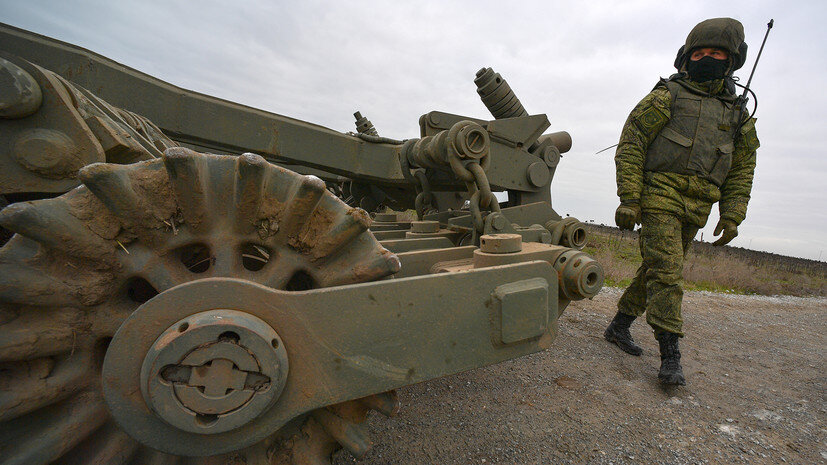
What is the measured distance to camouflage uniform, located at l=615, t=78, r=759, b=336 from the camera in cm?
269

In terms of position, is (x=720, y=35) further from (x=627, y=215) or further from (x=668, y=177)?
(x=627, y=215)

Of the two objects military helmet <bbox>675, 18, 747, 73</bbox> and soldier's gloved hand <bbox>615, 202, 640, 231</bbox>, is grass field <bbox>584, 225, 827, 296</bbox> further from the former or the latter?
military helmet <bbox>675, 18, 747, 73</bbox>

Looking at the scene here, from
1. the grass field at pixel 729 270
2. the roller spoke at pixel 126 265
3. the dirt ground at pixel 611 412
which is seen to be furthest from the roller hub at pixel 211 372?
the grass field at pixel 729 270

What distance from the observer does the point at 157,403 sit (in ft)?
3.02

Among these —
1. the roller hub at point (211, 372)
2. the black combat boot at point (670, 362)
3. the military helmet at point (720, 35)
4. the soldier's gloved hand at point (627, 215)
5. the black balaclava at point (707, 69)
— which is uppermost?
the military helmet at point (720, 35)

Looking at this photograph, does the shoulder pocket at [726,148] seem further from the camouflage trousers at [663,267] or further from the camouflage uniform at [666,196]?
the camouflage trousers at [663,267]

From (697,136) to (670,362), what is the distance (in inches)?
68.3

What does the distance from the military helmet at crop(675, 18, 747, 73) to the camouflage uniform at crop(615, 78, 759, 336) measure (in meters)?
0.25

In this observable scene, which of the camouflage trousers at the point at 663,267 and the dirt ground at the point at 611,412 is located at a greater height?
the camouflage trousers at the point at 663,267

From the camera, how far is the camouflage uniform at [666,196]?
2.69m

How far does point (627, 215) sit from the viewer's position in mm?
2750

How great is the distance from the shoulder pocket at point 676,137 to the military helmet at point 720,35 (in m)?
0.66

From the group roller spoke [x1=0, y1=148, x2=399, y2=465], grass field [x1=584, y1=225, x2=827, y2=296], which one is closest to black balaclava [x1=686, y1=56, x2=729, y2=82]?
roller spoke [x1=0, y1=148, x2=399, y2=465]

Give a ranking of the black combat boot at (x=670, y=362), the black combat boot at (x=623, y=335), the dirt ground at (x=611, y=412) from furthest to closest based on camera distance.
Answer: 1. the black combat boot at (x=623, y=335)
2. the black combat boot at (x=670, y=362)
3. the dirt ground at (x=611, y=412)
